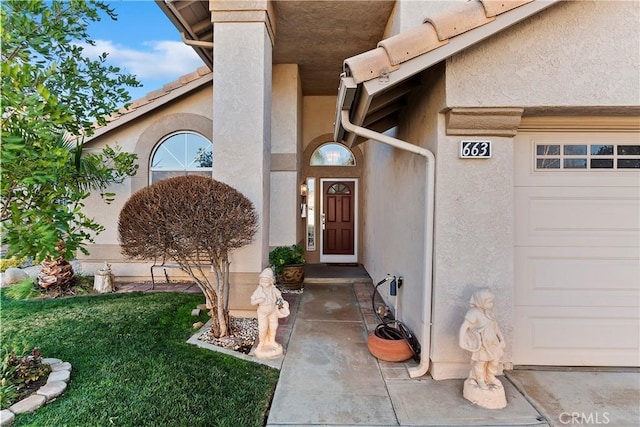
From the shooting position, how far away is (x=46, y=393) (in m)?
3.01

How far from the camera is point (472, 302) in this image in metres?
3.12

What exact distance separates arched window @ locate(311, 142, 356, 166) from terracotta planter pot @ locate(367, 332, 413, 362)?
6.68m

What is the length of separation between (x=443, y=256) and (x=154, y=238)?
3.38 m

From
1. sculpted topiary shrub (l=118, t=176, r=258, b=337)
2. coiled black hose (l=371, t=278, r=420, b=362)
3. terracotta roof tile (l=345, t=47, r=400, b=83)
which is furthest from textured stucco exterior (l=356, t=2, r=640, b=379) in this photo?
sculpted topiary shrub (l=118, t=176, r=258, b=337)

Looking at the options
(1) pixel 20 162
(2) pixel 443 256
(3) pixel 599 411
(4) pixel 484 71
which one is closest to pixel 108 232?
(1) pixel 20 162

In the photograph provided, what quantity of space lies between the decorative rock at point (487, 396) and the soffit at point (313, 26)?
566cm

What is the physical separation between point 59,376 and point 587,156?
6.18 m

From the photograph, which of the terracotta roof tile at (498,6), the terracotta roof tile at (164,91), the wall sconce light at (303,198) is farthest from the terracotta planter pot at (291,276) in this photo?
the terracotta roof tile at (498,6)

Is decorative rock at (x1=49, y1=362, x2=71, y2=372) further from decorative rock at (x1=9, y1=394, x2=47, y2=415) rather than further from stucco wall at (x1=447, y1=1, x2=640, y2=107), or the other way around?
stucco wall at (x1=447, y1=1, x2=640, y2=107)

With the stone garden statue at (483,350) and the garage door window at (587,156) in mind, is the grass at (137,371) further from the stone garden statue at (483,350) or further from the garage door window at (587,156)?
the garage door window at (587,156)

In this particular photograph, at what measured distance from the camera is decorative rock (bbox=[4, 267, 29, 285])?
7.63 metres

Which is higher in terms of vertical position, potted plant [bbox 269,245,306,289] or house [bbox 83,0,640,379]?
house [bbox 83,0,640,379]

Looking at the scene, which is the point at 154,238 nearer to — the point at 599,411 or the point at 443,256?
the point at 443,256

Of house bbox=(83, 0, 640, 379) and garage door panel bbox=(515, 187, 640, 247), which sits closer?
house bbox=(83, 0, 640, 379)
